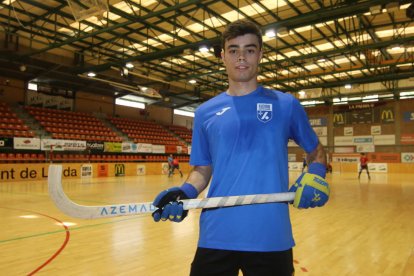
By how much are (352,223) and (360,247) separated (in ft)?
6.19

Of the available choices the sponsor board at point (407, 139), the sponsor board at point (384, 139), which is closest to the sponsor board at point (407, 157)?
the sponsor board at point (407, 139)

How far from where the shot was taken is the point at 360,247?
4809 mm

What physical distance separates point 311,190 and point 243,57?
28.6 inches

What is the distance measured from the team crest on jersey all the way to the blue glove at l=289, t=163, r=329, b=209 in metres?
0.34

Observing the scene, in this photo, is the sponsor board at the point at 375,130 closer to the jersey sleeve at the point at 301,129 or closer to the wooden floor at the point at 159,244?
the wooden floor at the point at 159,244

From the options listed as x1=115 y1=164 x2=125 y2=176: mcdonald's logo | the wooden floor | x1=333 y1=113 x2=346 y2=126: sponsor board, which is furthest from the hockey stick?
x1=333 y1=113 x2=346 y2=126: sponsor board

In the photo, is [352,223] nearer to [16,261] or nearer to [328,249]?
[328,249]

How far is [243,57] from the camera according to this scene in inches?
67.7

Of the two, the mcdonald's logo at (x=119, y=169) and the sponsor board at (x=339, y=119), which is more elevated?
the sponsor board at (x=339, y=119)

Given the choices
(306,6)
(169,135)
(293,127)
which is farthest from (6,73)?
(293,127)

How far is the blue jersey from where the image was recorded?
152 centimetres

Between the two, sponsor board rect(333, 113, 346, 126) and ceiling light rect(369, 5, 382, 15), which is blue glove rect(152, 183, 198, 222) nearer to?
ceiling light rect(369, 5, 382, 15)

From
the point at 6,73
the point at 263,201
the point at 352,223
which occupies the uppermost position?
the point at 6,73

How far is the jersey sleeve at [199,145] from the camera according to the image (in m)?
1.83
